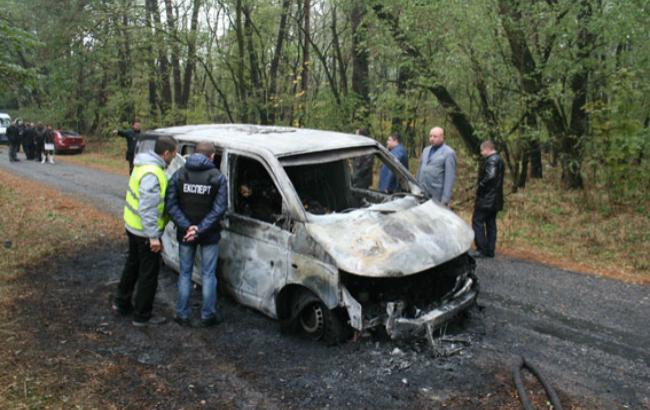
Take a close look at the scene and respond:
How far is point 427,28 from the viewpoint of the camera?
37.7 ft

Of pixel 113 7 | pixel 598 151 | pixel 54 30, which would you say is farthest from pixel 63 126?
pixel 598 151

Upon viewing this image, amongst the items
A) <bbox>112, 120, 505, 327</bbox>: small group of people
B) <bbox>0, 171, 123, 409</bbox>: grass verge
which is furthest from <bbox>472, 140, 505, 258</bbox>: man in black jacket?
<bbox>0, 171, 123, 409</bbox>: grass verge

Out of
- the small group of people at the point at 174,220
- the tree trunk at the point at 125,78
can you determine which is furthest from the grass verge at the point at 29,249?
the tree trunk at the point at 125,78

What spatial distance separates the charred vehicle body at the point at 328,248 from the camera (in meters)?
4.44

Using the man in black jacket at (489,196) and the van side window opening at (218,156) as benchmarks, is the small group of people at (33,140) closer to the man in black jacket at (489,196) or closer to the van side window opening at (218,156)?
the van side window opening at (218,156)

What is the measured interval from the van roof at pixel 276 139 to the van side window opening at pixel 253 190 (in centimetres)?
25

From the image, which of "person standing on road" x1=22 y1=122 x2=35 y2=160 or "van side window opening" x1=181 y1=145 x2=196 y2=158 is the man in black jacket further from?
"person standing on road" x1=22 y1=122 x2=35 y2=160

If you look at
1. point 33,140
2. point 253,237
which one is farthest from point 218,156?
point 33,140

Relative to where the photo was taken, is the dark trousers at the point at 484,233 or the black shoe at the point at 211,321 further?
the dark trousers at the point at 484,233

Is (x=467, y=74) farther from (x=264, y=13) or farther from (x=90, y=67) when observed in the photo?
(x=90, y=67)

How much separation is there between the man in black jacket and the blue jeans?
4.09m

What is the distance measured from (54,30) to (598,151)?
20699 millimetres

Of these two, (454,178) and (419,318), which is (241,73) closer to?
(454,178)

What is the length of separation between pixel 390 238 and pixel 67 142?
1020 inches
